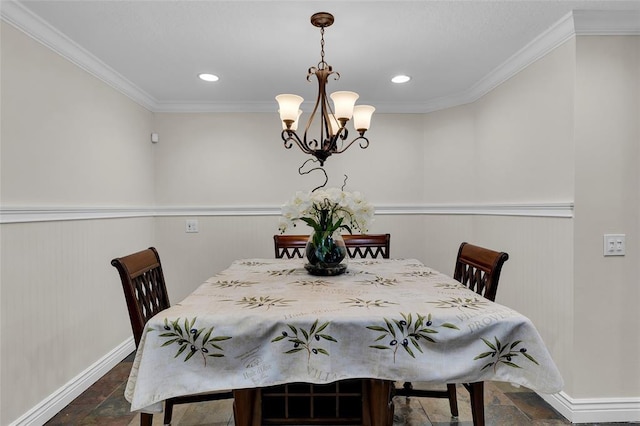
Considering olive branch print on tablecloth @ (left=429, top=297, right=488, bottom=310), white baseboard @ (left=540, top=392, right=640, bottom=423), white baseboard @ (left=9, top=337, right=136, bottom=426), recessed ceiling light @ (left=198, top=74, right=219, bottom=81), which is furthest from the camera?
recessed ceiling light @ (left=198, top=74, right=219, bottom=81)

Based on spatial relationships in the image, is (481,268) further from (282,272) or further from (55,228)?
(55,228)

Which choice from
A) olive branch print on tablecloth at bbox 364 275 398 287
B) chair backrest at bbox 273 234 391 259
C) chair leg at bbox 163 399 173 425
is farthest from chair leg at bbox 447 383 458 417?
chair leg at bbox 163 399 173 425

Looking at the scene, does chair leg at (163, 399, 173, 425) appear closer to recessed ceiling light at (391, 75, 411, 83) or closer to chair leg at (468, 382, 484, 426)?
chair leg at (468, 382, 484, 426)

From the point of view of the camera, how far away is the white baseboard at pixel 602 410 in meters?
2.00

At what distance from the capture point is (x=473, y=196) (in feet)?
10.8

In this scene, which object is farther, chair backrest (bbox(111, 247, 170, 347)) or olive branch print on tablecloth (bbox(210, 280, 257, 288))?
olive branch print on tablecloth (bbox(210, 280, 257, 288))

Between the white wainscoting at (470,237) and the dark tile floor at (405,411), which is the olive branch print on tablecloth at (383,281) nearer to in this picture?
the dark tile floor at (405,411)

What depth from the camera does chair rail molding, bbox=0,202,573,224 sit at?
6.40 feet

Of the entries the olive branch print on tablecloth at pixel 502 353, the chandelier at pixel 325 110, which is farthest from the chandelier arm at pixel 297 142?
the olive branch print on tablecloth at pixel 502 353

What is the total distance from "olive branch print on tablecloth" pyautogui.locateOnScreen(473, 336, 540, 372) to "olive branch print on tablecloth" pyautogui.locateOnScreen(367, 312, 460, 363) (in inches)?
5.0

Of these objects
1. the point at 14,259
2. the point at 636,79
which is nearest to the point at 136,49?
the point at 14,259

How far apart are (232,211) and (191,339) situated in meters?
2.44

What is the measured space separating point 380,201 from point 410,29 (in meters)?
1.79

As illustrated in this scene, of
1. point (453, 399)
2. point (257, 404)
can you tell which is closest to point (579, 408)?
point (453, 399)
